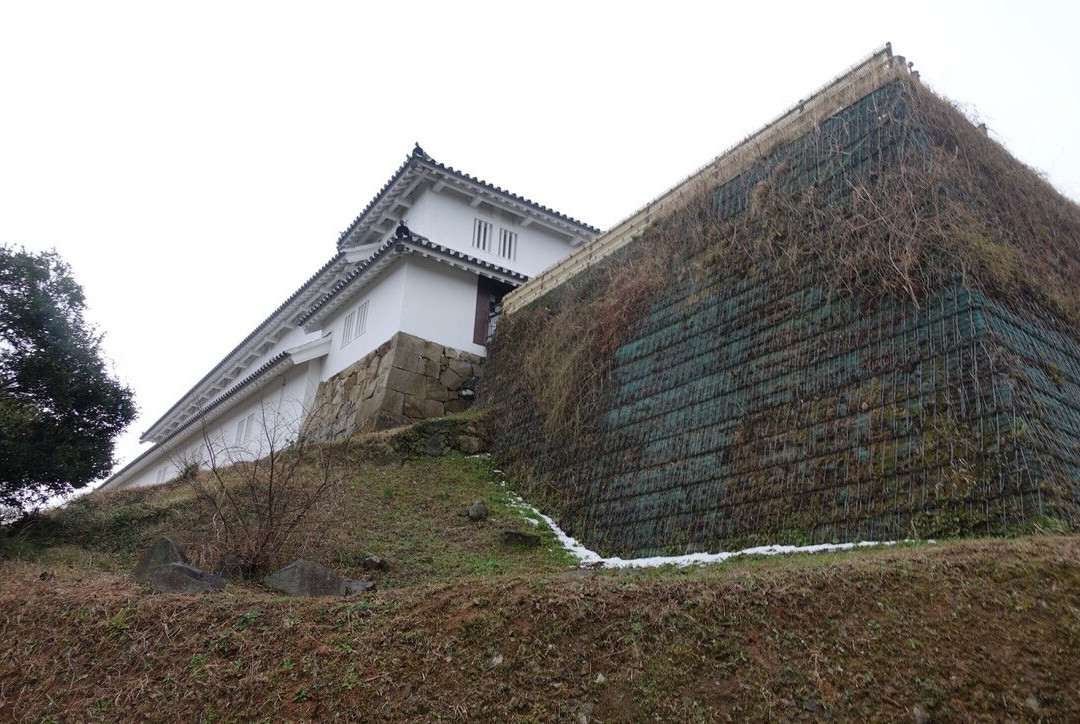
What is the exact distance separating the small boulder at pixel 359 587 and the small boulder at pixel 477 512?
2788mm

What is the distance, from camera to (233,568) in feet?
20.7

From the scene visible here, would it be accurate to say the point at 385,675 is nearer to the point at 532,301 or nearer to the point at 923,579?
the point at 923,579

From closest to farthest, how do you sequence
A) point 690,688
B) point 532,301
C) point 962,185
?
point 690,688 < point 962,185 < point 532,301

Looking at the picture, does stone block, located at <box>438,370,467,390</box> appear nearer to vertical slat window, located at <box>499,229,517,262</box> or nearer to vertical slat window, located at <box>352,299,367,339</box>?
vertical slat window, located at <box>352,299,367,339</box>

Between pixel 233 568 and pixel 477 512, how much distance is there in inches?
138

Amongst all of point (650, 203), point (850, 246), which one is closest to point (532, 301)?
point (650, 203)

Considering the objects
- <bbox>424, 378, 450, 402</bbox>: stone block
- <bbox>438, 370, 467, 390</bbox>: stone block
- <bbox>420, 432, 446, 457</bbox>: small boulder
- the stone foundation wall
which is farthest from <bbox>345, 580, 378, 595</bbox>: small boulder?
<bbox>438, 370, 467, 390</bbox>: stone block

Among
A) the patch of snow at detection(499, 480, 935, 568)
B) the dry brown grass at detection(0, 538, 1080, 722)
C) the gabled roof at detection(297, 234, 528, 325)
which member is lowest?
the dry brown grass at detection(0, 538, 1080, 722)

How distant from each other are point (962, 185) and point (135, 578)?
8.80m

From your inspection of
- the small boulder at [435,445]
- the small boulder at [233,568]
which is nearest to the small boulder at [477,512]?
the small boulder at [435,445]

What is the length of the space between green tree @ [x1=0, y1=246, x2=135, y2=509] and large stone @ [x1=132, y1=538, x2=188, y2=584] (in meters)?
5.18

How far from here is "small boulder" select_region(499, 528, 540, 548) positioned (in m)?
8.44

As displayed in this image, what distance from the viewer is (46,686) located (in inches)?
189

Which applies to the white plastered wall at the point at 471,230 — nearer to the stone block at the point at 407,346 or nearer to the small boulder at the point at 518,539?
the stone block at the point at 407,346
